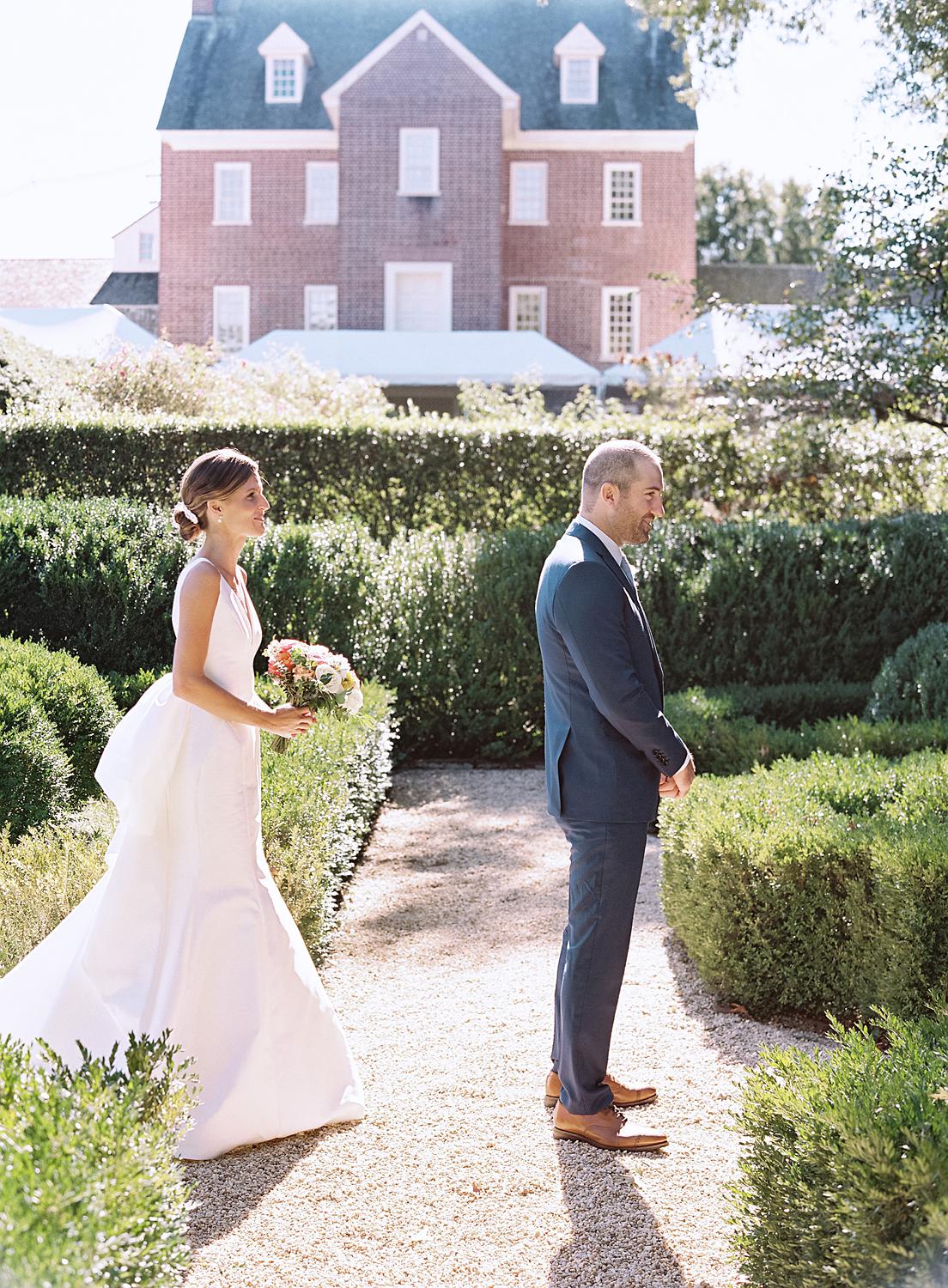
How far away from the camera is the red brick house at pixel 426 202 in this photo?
32.0 m

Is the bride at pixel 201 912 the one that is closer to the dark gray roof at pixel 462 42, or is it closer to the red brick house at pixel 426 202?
the red brick house at pixel 426 202

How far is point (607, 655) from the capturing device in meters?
3.67

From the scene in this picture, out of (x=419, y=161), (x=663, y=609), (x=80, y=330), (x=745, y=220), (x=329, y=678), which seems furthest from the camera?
(x=745, y=220)

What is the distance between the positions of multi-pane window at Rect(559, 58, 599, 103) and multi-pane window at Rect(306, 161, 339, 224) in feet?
21.3

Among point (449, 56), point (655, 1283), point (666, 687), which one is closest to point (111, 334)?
point (666, 687)

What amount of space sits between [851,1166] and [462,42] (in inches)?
1457

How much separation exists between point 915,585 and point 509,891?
213 inches

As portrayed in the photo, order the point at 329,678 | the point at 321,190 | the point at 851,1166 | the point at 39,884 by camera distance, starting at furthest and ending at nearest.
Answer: the point at 321,190 → the point at 39,884 → the point at 329,678 → the point at 851,1166

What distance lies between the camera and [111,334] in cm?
2017

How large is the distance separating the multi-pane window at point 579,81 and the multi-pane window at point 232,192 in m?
8.65

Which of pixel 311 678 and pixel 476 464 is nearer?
pixel 311 678

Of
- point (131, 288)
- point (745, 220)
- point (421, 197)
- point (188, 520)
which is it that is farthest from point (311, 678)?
point (745, 220)

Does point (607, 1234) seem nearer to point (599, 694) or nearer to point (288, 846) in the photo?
point (599, 694)

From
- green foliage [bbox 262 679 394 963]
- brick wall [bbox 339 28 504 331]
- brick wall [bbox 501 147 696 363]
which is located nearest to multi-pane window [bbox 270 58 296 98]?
brick wall [bbox 339 28 504 331]
